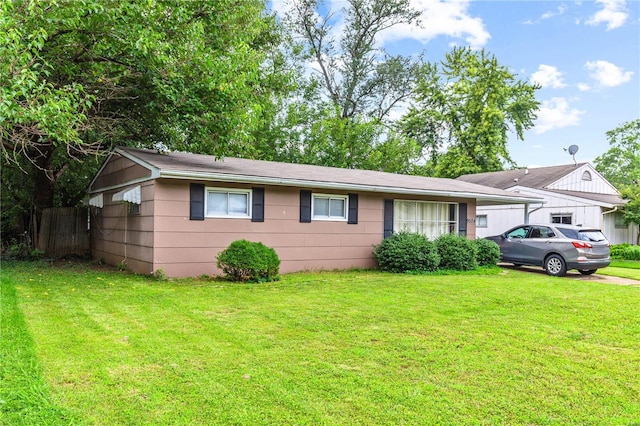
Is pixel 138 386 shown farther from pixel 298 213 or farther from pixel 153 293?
pixel 298 213

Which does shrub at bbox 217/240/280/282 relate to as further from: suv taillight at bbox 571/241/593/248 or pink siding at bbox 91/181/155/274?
suv taillight at bbox 571/241/593/248

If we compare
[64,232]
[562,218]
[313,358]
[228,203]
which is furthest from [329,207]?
[562,218]

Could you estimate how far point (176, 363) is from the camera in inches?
148

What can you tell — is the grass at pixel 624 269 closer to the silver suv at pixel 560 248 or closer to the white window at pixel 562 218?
the silver suv at pixel 560 248

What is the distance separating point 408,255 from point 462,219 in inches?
129

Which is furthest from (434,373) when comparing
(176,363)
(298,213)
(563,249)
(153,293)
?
(563,249)

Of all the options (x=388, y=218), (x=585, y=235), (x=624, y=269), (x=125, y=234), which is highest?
(x=388, y=218)

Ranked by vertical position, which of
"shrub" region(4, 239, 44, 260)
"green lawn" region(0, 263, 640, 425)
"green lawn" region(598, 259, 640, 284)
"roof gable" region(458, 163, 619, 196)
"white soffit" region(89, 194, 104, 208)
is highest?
"roof gable" region(458, 163, 619, 196)

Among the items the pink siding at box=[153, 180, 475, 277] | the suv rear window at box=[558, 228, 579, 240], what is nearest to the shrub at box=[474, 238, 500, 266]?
the suv rear window at box=[558, 228, 579, 240]

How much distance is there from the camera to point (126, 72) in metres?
8.77

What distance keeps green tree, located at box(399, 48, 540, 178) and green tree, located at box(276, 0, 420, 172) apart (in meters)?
2.52

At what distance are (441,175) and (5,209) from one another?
25258 mm

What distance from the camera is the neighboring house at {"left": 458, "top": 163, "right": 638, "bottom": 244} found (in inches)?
714

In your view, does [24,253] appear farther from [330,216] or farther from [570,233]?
[570,233]
